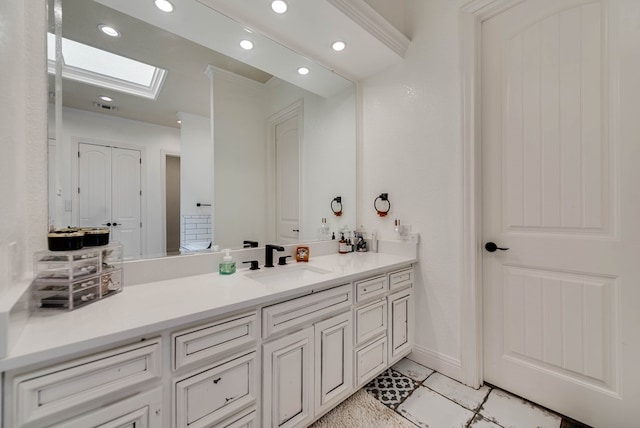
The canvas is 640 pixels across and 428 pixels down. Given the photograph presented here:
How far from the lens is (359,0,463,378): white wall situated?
176cm

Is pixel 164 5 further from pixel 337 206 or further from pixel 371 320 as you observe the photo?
pixel 371 320

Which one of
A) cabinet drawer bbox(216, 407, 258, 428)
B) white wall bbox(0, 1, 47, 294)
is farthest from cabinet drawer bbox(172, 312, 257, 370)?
white wall bbox(0, 1, 47, 294)

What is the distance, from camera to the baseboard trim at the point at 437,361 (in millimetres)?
1742

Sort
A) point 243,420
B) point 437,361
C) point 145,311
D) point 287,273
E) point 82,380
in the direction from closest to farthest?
point 82,380
point 145,311
point 243,420
point 287,273
point 437,361

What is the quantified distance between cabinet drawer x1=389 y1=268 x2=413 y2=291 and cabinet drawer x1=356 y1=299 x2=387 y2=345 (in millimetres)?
133

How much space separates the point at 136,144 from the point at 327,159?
139cm

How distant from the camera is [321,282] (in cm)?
129

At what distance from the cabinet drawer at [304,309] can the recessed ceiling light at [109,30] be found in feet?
4.99

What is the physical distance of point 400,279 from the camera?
1816 mm

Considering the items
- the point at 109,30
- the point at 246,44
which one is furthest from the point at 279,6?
the point at 109,30

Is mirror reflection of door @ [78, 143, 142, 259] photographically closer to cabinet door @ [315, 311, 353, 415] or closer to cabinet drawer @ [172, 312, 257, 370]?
cabinet drawer @ [172, 312, 257, 370]

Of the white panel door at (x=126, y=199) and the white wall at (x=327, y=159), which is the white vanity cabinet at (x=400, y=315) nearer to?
the white wall at (x=327, y=159)

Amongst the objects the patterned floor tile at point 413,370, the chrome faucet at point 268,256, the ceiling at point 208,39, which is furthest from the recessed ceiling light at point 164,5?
the patterned floor tile at point 413,370

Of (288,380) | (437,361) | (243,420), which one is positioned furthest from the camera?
(437,361)
